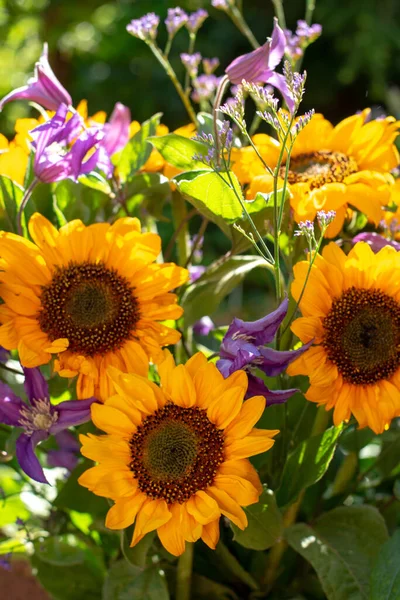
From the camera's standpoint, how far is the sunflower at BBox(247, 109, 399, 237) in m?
0.38

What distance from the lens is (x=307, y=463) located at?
1.31ft

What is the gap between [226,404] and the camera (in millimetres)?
338

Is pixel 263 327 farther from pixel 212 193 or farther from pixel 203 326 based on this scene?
pixel 203 326

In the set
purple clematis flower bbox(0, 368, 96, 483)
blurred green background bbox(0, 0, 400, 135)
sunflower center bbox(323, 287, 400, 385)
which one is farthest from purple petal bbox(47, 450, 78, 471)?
blurred green background bbox(0, 0, 400, 135)

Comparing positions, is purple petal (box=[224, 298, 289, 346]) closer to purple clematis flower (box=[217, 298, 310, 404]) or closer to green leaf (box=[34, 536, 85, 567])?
purple clematis flower (box=[217, 298, 310, 404])

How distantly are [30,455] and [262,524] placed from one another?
12 cm

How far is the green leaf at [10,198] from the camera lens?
406mm

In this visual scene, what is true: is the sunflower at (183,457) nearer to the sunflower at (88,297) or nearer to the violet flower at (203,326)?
the sunflower at (88,297)

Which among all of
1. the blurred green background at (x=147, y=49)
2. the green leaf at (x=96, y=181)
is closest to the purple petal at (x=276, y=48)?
the green leaf at (x=96, y=181)

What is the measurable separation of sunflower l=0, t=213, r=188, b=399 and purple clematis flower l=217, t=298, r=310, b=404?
0.03m

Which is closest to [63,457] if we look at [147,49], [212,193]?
[212,193]

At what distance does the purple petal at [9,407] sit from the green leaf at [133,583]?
0.37ft

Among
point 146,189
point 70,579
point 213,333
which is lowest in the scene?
point 70,579

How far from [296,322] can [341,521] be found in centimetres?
16
